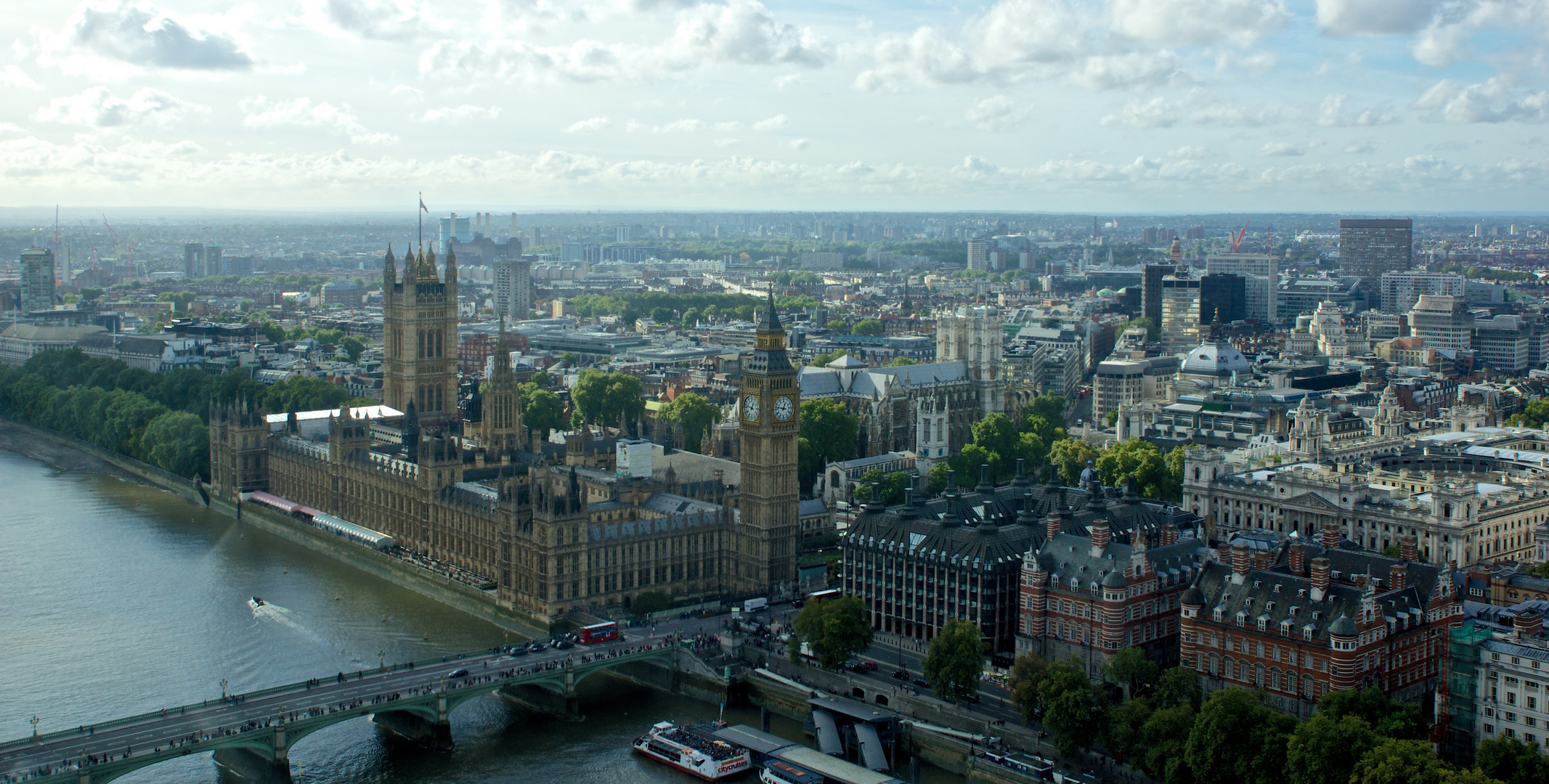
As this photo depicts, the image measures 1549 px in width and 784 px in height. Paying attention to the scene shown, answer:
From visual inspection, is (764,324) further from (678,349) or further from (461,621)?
(678,349)

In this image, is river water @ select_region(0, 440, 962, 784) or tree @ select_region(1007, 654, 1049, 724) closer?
tree @ select_region(1007, 654, 1049, 724)

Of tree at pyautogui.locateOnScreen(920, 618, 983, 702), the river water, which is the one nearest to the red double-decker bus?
the river water

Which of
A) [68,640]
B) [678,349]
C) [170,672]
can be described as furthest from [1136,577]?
[678,349]

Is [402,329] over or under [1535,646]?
over

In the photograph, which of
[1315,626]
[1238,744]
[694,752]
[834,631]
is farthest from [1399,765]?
[694,752]

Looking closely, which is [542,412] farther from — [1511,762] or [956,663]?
[1511,762]

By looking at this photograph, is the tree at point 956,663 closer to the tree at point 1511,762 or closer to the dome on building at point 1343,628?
the dome on building at point 1343,628

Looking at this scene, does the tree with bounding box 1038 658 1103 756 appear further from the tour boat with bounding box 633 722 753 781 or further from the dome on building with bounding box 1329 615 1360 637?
the tour boat with bounding box 633 722 753 781
